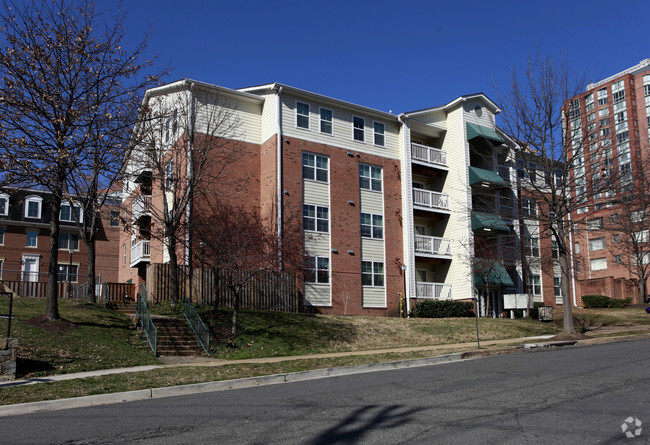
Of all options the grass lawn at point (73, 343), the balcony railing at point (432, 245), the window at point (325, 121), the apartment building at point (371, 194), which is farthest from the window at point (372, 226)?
the grass lawn at point (73, 343)

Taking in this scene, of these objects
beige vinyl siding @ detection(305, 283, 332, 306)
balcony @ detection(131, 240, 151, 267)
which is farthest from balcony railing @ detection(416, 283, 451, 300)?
balcony @ detection(131, 240, 151, 267)

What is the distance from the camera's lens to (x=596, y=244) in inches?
2921

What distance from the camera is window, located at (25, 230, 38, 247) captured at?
4794cm

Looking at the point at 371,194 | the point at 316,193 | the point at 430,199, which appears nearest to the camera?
the point at 316,193

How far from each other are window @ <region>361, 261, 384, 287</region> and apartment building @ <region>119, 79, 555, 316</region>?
0.06m

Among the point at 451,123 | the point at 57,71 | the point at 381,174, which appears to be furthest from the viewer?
the point at 451,123

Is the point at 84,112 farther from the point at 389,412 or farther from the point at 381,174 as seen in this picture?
the point at 381,174

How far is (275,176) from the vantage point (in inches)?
1121

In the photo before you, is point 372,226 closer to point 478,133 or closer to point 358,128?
point 358,128

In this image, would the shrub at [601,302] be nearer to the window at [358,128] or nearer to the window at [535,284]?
the window at [535,284]

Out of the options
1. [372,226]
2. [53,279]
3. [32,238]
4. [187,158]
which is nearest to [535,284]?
[372,226]

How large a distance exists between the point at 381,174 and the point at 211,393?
74.1 ft

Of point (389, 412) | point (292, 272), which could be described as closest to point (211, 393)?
point (389, 412)

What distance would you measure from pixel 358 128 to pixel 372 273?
8.08m
